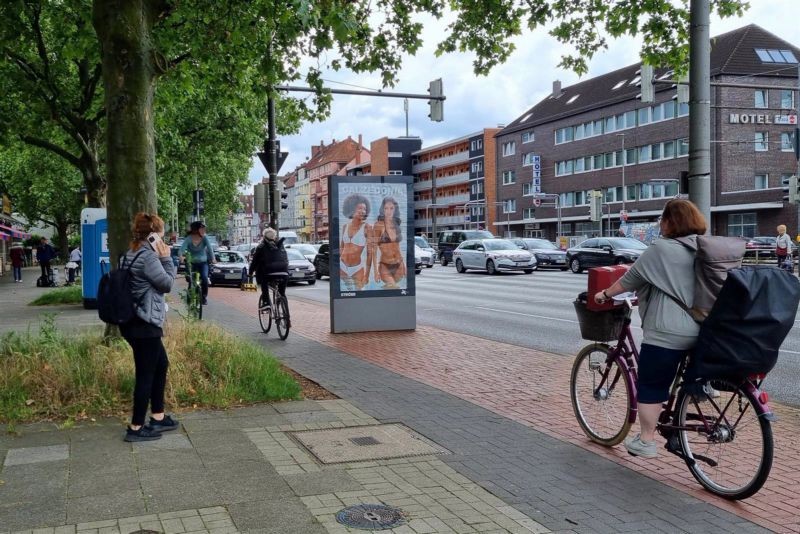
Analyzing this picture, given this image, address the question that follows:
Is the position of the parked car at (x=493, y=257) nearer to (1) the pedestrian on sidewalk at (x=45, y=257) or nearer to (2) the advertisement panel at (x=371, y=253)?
(1) the pedestrian on sidewalk at (x=45, y=257)

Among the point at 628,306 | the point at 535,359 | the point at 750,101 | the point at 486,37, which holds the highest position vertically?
the point at 750,101

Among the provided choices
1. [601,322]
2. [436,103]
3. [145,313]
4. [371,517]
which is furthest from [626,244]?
[371,517]

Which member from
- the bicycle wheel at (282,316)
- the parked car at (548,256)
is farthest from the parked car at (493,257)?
the bicycle wheel at (282,316)

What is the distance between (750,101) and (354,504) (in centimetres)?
5514

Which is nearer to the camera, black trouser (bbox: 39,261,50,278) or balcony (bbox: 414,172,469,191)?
black trouser (bbox: 39,261,50,278)

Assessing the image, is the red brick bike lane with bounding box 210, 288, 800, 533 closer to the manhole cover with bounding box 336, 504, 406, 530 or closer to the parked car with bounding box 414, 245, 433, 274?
the manhole cover with bounding box 336, 504, 406, 530

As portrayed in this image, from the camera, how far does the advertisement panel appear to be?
41.1 ft

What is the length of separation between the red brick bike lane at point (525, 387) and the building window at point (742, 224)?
4375 centimetres

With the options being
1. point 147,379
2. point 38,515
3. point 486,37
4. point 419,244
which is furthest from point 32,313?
point 419,244

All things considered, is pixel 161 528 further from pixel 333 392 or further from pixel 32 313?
pixel 32 313

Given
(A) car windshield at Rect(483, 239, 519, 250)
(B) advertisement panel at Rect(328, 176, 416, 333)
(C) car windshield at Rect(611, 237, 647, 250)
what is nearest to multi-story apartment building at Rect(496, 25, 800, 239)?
(C) car windshield at Rect(611, 237, 647, 250)

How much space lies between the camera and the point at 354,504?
4.30 m

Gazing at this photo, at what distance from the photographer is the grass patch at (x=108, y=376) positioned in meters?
6.45

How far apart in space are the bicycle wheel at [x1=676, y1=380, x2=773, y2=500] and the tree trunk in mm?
5468
